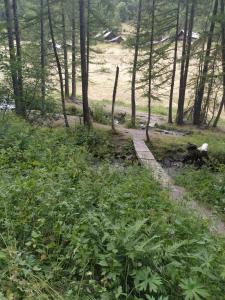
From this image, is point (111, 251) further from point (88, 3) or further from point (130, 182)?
point (88, 3)

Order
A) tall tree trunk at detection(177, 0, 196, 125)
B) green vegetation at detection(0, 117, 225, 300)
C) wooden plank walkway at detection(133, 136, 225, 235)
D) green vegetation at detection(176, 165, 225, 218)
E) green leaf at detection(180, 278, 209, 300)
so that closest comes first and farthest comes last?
1. green leaf at detection(180, 278, 209, 300)
2. green vegetation at detection(0, 117, 225, 300)
3. wooden plank walkway at detection(133, 136, 225, 235)
4. green vegetation at detection(176, 165, 225, 218)
5. tall tree trunk at detection(177, 0, 196, 125)

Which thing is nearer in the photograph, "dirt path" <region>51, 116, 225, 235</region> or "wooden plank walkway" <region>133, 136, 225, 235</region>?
"dirt path" <region>51, 116, 225, 235</region>

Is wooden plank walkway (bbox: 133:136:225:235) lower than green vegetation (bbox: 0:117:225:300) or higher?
lower

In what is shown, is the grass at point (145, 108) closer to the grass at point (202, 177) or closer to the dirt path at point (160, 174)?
the dirt path at point (160, 174)

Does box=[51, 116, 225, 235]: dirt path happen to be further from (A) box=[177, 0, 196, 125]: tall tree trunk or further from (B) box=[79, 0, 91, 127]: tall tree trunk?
(A) box=[177, 0, 196, 125]: tall tree trunk

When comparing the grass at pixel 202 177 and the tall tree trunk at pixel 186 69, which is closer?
the grass at pixel 202 177

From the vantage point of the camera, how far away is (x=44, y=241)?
3844mm

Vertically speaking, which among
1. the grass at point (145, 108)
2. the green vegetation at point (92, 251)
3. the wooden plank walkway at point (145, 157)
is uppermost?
the green vegetation at point (92, 251)

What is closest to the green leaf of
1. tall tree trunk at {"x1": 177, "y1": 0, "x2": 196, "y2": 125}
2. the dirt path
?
the dirt path

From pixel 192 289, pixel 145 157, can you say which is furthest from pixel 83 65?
pixel 192 289

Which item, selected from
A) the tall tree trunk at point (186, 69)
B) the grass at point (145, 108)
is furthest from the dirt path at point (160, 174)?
the grass at point (145, 108)

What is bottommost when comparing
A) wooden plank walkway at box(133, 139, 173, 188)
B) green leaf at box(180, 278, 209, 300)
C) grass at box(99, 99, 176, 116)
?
grass at box(99, 99, 176, 116)

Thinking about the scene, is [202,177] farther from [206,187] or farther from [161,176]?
[161,176]

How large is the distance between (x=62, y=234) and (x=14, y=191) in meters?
1.07
